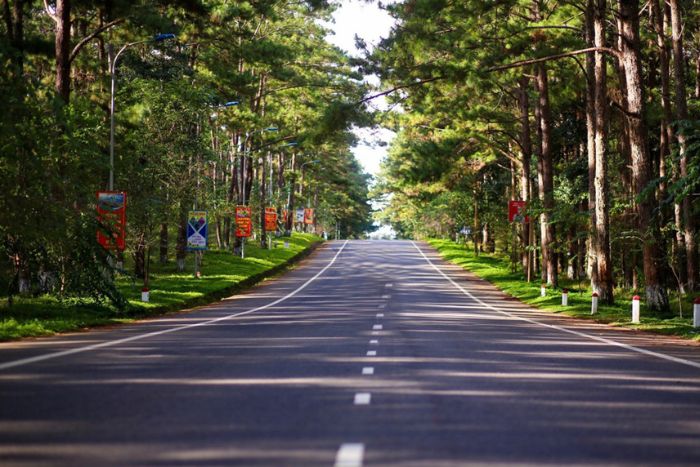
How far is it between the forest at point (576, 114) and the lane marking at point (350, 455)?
14.7m

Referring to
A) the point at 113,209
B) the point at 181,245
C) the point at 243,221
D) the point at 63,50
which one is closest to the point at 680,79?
the point at 113,209

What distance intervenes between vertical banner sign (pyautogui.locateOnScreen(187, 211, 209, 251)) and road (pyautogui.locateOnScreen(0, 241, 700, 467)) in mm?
19530

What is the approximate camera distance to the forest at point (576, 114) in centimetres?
2941

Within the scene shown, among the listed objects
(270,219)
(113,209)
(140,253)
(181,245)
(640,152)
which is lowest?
(140,253)

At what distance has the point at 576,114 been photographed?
2047 inches

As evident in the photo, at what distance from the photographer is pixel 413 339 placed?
19.4 meters

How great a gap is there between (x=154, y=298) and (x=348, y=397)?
24.0 m

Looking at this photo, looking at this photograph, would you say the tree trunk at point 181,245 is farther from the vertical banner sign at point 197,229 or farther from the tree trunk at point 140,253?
the vertical banner sign at point 197,229

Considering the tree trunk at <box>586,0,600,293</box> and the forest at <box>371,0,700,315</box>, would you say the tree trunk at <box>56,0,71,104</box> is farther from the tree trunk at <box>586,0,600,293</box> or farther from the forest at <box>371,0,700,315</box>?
the tree trunk at <box>586,0,600,293</box>

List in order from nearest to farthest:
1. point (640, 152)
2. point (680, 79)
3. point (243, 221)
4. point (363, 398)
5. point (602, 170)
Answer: point (363, 398)
point (640, 152)
point (680, 79)
point (602, 170)
point (243, 221)

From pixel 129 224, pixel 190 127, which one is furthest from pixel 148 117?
pixel 129 224

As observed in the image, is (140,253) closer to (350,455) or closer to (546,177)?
(546,177)

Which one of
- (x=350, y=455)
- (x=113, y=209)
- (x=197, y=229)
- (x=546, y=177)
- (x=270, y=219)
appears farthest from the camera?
(x=270, y=219)

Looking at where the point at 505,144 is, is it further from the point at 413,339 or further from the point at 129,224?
the point at 413,339
